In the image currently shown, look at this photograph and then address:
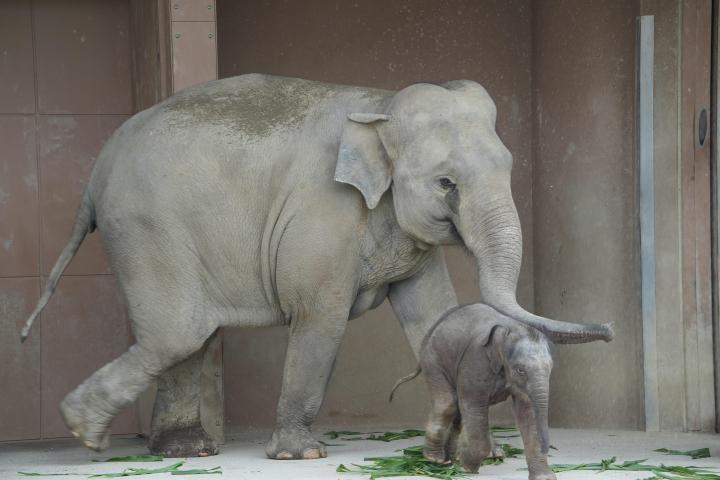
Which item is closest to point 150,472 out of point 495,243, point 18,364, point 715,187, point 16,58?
point 495,243

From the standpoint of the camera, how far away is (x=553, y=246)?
28.9 ft

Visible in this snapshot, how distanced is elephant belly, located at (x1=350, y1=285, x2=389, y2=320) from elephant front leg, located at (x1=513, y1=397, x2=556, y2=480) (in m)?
1.37

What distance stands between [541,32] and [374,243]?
2246 millimetres

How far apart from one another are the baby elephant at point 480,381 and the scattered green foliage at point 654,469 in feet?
1.17

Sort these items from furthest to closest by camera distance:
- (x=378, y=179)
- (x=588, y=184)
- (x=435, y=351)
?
(x=588, y=184) → (x=378, y=179) → (x=435, y=351)

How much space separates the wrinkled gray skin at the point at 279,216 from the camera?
23.3ft

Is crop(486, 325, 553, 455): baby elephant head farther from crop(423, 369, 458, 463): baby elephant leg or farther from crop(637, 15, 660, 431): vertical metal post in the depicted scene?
crop(637, 15, 660, 431): vertical metal post

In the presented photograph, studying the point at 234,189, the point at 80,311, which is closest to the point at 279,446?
the point at 234,189

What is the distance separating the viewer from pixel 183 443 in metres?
7.46

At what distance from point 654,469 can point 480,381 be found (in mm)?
895

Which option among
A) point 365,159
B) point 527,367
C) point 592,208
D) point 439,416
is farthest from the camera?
point 592,208

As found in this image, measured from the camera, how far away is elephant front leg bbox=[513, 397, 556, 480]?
6195 mm

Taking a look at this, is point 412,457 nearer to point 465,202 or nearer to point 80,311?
point 465,202

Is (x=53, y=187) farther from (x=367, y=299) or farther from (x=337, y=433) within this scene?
(x=367, y=299)
